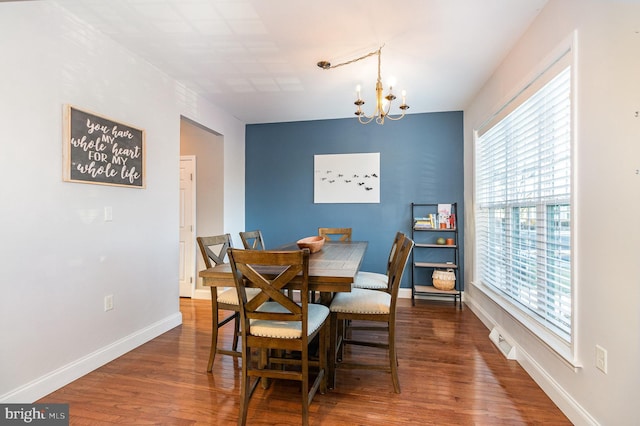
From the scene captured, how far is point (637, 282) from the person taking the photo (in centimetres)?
137

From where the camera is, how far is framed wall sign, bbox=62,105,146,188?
7.30ft

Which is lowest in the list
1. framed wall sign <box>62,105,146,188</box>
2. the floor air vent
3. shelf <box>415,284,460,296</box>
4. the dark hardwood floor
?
the dark hardwood floor

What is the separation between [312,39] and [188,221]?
3.00m

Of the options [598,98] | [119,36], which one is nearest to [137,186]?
[119,36]

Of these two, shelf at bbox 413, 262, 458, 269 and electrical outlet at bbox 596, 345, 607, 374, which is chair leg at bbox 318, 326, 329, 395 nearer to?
electrical outlet at bbox 596, 345, 607, 374

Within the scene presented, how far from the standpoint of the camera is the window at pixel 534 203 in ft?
6.47

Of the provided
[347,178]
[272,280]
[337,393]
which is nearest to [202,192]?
[347,178]

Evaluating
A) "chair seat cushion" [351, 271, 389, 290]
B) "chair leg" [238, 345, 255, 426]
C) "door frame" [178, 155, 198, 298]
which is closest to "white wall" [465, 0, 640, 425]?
"chair seat cushion" [351, 271, 389, 290]

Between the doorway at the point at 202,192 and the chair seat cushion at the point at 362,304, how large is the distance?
2.63 meters

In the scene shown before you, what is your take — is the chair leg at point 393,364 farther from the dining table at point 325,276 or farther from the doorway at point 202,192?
the doorway at point 202,192

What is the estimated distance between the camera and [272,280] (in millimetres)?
1767

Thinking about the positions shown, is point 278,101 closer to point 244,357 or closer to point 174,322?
point 174,322

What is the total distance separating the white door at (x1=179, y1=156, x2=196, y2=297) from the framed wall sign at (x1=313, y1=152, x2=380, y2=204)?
5.73 feet

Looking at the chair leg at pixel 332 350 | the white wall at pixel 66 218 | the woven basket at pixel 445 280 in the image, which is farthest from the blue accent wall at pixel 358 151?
the chair leg at pixel 332 350
